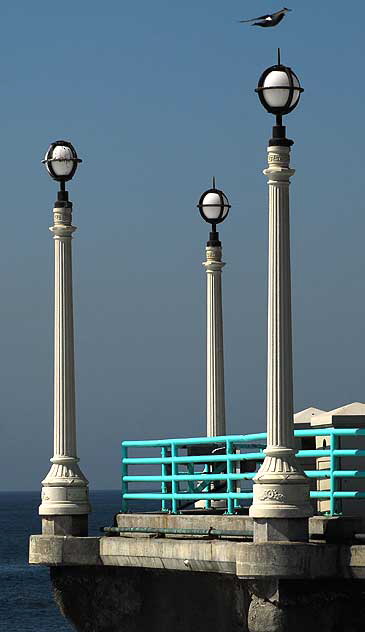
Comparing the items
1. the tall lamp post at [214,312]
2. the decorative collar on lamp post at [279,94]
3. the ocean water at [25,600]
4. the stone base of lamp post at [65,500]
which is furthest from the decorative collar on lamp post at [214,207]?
the ocean water at [25,600]

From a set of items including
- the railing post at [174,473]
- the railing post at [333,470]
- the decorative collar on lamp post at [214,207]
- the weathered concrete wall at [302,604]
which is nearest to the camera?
the weathered concrete wall at [302,604]

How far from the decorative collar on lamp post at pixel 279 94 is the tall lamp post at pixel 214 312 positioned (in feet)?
22.9

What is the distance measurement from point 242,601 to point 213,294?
6.40 metres

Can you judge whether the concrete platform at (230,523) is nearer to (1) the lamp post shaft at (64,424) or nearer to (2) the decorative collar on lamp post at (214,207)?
(1) the lamp post shaft at (64,424)

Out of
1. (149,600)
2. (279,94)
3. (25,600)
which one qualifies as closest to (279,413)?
(279,94)

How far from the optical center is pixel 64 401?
25.5 m

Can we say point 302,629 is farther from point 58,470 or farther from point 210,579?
point 58,470

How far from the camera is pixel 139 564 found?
2361cm

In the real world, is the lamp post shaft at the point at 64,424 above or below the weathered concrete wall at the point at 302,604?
above

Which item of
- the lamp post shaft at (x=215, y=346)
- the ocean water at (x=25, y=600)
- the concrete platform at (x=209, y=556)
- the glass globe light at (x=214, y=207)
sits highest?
the glass globe light at (x=214, y=207)

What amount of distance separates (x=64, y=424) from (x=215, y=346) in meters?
3.76

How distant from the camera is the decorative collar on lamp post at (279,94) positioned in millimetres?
20781

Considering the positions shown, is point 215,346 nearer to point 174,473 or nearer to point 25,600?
point 174,473

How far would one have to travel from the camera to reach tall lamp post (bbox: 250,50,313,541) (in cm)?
2017
